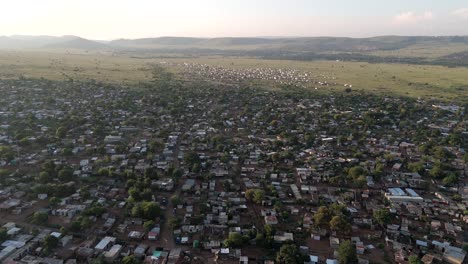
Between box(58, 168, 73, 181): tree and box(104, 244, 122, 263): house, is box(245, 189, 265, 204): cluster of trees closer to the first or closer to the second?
box(104, 244, 122, 263): house

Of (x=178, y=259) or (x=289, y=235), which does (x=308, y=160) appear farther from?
(x=178, y=259)

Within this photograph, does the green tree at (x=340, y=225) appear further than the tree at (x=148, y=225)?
Yes

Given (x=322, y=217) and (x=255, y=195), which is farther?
(x=255, y=195)

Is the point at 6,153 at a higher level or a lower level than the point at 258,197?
higher

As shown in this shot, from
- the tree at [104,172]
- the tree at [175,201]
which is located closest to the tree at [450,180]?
the tree at [175,201]

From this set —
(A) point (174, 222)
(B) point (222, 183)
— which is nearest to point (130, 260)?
(A) point (174, 222)

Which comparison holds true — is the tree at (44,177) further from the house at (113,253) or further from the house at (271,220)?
the house at (271,220)

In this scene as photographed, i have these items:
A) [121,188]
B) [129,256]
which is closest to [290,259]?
[129,256]

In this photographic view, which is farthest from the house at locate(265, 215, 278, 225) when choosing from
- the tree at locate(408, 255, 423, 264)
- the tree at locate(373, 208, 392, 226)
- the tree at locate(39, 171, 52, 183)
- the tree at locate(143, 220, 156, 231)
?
the tree at locate(39, 171, 52, 183)

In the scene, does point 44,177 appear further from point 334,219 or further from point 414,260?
point 414,260
